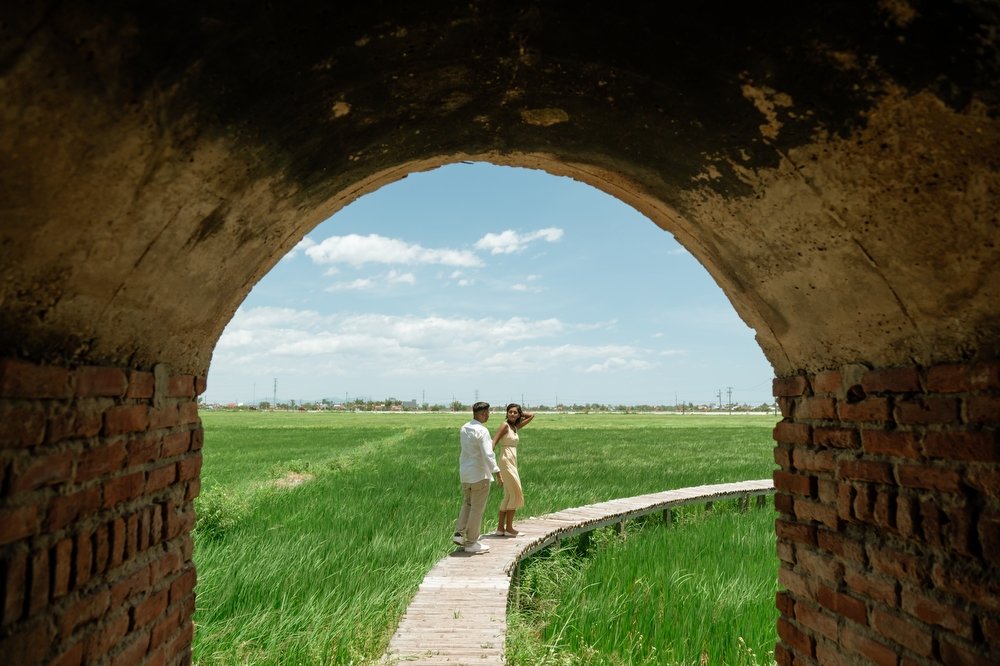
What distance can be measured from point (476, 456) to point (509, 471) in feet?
1.91

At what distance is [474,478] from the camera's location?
660cm

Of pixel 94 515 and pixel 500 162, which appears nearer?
pixel 94 515

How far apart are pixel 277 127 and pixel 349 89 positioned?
0.73 ft

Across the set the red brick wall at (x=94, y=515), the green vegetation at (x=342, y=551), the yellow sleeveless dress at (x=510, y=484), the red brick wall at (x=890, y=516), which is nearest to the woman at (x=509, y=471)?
the yellow sleeveless dress at (x=510, y=484)

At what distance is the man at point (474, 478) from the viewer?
21.5ft

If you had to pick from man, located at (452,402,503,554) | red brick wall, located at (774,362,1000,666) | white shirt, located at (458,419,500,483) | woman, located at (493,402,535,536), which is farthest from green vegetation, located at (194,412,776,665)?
red brick wall, located at (774,362,1000,666)

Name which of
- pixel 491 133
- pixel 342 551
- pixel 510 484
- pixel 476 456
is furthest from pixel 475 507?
pixel 491 133

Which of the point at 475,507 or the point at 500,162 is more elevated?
the point at 500,162

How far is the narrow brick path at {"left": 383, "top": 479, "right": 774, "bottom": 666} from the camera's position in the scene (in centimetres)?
391

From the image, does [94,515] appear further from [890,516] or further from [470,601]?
[470,601]

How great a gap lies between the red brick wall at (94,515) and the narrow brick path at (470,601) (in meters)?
1.58

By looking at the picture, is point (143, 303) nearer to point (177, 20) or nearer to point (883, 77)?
point (177, 20)

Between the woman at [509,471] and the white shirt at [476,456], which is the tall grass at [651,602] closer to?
the woman at [509,471]

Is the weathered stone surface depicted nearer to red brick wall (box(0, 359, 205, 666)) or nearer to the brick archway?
the brick archway
